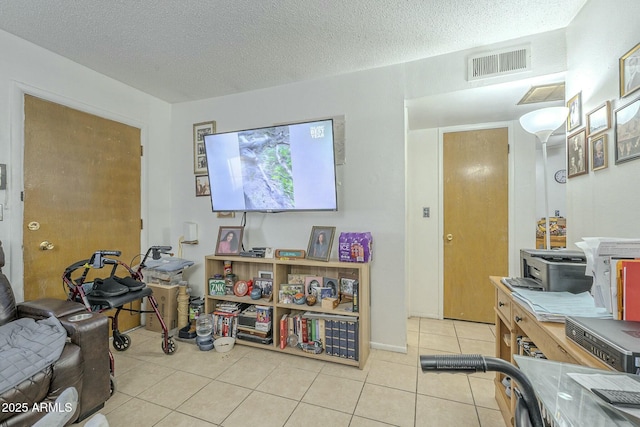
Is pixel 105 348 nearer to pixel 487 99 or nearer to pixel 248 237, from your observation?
pixel 248 237

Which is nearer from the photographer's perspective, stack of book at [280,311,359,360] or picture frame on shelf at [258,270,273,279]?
stack of book at [280,311,359,360]

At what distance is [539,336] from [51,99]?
143 inches

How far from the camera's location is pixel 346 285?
2.34m

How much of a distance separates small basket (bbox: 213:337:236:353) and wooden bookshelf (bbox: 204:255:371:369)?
86mm

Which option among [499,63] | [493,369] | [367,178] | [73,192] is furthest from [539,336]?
[73,192]

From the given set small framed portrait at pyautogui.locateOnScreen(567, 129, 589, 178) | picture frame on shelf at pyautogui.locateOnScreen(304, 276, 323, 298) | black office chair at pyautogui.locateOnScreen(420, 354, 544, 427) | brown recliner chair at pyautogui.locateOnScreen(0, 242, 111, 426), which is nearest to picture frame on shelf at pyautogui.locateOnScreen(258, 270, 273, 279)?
picture frame on shelf at pyautogui.locateOnScreen(304, 276, 323, 298)

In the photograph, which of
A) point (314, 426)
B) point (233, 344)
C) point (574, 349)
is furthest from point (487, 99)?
point (233, 344)

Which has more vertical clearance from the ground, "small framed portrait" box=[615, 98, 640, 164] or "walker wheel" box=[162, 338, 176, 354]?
"small framed portrait" box=[615, 98, 640, 164]

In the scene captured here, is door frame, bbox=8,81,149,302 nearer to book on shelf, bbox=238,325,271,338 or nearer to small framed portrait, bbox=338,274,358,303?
book on shelf, bbox=238,325,271,338

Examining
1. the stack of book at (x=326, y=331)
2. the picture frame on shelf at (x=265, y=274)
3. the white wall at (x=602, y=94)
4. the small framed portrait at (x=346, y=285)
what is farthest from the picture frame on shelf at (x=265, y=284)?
the white wall at (x=602, y=94)

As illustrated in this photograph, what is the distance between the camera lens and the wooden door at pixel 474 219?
292 cm

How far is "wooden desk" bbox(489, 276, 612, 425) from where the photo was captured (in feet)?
2.87

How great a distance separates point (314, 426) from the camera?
1.53 m

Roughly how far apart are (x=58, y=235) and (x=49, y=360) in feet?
4.45
